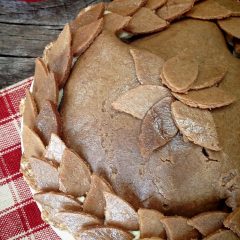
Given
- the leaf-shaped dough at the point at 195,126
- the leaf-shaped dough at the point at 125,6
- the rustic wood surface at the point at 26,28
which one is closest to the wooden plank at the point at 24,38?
the rustic wood surface at the point at 26,28

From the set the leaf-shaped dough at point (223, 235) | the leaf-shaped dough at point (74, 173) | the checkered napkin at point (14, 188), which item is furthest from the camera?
the checkered napkin at point (14, 188)

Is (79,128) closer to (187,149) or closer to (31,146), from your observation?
(31,146)

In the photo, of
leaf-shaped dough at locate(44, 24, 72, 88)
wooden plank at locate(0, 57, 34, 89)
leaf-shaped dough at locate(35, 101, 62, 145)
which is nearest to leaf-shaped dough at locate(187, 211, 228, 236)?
leaf-shaped dough at locate(35, 101, 62, 145)

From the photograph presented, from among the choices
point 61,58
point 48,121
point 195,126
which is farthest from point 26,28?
point 195,126

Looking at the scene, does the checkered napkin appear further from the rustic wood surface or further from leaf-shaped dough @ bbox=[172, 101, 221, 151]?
leaf-shaped dough @ bbox=[172, 101, 221, 151]

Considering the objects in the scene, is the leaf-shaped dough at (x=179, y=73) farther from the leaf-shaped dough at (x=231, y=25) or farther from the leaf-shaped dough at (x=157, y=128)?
the leaf-shaped dough at (x=231, y=25)

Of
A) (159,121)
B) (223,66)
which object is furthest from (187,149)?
(223,66)

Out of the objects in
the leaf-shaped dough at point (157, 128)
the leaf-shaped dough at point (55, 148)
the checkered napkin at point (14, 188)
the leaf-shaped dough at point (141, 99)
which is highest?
the leaf-shaped dough at point (141, 99)
